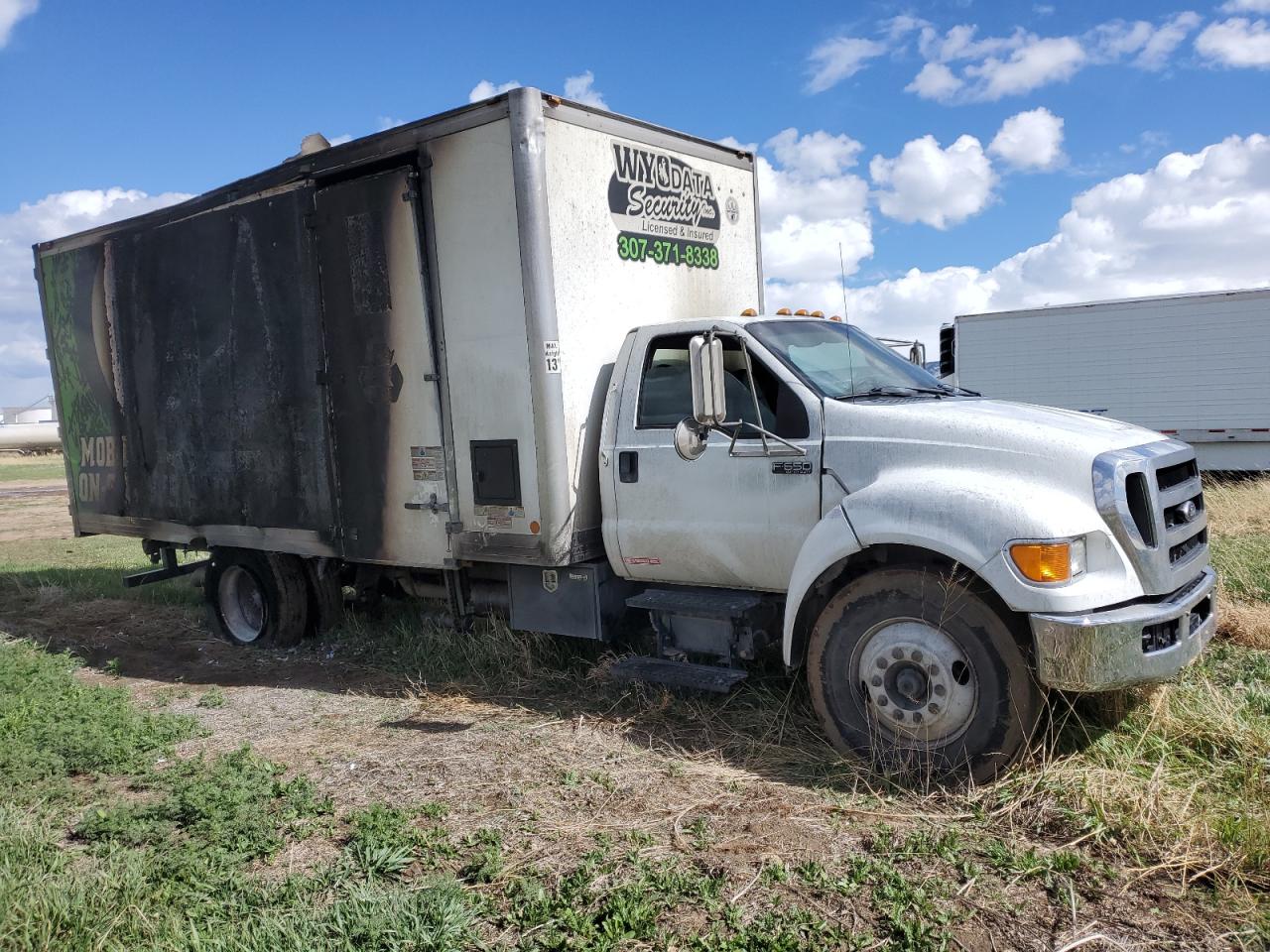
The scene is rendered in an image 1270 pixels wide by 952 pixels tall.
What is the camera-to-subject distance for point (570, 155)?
5.88m

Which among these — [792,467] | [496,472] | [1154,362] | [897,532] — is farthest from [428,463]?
[1154,362]

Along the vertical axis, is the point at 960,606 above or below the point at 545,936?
above

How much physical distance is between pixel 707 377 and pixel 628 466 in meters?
1.07

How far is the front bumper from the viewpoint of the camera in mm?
4000

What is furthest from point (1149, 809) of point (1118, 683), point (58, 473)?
point (58, 473)

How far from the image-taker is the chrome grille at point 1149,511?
4164 millimetres

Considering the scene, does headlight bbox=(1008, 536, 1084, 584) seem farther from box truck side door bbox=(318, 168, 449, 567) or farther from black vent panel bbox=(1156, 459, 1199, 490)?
box truck side door bbox=(318, 168, 449, 567)

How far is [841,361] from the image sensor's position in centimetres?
544

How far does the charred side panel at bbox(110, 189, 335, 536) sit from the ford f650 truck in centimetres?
3

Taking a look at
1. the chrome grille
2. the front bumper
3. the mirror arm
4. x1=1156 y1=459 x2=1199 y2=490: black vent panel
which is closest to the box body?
the mirror arm

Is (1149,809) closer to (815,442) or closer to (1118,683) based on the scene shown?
(1118,683)

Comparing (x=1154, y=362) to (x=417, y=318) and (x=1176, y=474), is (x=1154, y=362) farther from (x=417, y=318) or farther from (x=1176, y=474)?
(x=417, y=318)

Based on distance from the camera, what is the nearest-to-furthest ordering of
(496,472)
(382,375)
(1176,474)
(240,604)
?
1. (1176,474)
2. (496,472)
3. (382,375)
4. (240,604)

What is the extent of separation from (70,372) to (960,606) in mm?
8607
